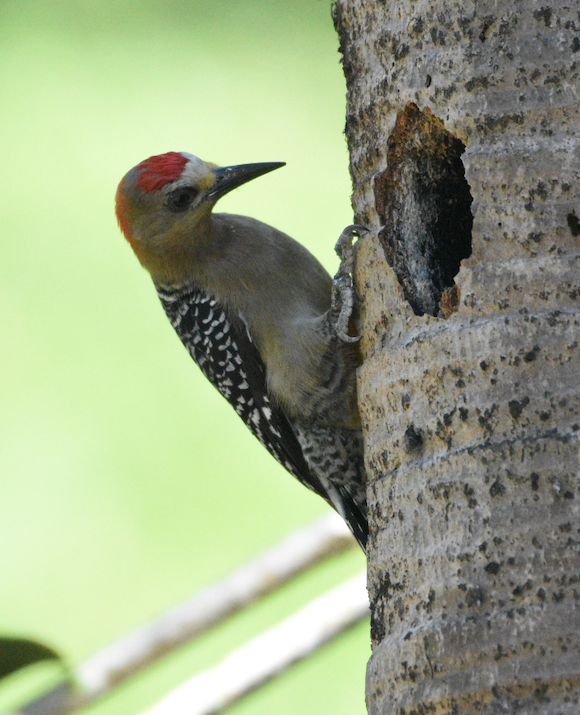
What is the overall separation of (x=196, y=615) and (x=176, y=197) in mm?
1545

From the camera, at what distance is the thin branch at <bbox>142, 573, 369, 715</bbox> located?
331cm

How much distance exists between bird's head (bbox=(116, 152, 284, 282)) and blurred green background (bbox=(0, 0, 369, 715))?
6.97 feet

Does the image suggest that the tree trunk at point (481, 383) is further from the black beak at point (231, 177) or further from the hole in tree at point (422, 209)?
the black beak at point (231, 177)

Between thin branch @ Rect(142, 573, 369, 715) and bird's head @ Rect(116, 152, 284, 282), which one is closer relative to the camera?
thin branch @ Rect(142, 573, 369, 715)

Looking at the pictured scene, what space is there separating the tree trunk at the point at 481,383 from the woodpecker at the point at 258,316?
2.98 feet

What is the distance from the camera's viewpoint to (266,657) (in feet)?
11.1

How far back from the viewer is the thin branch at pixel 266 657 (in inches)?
130

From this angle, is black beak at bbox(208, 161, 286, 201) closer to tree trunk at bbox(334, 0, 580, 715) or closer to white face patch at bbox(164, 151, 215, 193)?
white face patch at bbox(164, 151, 215, 193)

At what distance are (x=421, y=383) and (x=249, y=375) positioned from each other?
1.47 m

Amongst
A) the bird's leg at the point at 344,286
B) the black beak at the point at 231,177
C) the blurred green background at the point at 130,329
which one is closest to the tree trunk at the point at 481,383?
the bird's leg at the point at 344,286

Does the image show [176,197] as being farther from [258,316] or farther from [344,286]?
[344,286]

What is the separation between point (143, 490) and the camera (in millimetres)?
5633

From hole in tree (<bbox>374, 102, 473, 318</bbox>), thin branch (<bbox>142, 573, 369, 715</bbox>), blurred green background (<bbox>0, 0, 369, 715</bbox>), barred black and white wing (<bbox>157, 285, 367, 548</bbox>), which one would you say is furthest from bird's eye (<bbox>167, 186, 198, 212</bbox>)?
blurred green background (<bbox>0, 0, 369, 715</bbox>)

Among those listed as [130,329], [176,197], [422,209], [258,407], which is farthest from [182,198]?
[130,329]
